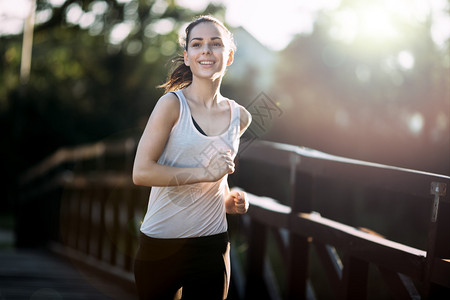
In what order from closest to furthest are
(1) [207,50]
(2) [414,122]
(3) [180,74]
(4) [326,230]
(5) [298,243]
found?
(1) [207,50], (3) [180,74], (4) [326,230], (5) [298,243], (2) [414,122]

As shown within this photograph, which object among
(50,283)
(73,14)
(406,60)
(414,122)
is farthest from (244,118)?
(73,14)

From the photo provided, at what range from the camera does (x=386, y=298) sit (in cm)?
346

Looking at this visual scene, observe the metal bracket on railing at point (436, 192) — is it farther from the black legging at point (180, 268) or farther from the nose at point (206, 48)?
the nose at point (206, 48)

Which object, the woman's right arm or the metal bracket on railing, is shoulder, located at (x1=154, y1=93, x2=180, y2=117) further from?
the metal bracket on railing

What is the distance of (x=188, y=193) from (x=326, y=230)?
0.97 metres

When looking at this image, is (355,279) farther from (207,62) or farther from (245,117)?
(207,62)

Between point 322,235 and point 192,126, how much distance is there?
1110 mm

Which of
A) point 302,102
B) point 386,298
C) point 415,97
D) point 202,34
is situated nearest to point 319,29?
point 302,102

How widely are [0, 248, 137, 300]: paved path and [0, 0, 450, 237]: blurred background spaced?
95.8 inches

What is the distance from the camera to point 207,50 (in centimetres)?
213

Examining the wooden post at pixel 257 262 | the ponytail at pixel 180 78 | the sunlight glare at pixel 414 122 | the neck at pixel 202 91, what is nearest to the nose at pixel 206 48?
the neck at pixel 202 91

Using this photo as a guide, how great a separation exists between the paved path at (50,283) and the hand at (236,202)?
8.83ft

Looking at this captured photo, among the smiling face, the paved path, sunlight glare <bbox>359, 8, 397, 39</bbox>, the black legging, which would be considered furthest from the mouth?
sunlight glare <bbox>359, 8, 397, 39</bbox>

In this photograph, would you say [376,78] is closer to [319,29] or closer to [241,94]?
[319,29]
